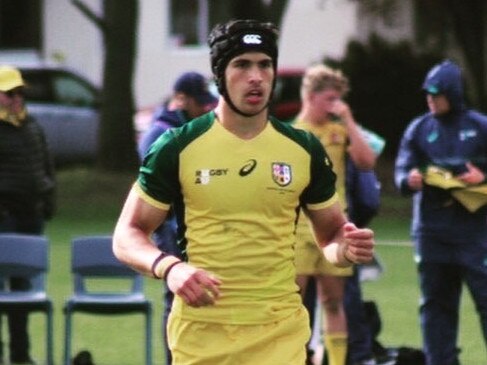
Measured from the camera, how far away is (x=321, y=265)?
11.4m

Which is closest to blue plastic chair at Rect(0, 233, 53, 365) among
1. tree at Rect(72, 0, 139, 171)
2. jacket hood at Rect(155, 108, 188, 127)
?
jacket hood at Rect(155, 108, 188, 127)

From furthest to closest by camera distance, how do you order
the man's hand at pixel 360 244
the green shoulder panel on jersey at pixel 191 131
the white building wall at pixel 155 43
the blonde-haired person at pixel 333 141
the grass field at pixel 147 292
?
the white building wall at pixel 155 43 → the grass field at pixel 147 292 → the blonde-haired person at pixel 333 141 → the green shoulder panel on jersey at pixel 191 131 → the man's hand at pixel 360 244

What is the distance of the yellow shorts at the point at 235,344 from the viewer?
23.6 feet

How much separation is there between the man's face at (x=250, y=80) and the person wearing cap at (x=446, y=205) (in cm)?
419

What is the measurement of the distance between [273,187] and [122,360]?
624 cm

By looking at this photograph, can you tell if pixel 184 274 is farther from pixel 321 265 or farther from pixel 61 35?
pixel 61 35

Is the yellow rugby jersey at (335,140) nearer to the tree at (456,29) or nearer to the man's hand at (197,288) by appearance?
the man's hand at (197,288)

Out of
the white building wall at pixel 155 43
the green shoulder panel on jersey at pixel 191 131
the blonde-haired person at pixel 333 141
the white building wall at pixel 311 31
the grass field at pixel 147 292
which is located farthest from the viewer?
the white building wall at pixel 155 43

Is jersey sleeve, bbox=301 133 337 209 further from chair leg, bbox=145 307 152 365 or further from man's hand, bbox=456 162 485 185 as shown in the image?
chair leg, bbox=145 307 152 365

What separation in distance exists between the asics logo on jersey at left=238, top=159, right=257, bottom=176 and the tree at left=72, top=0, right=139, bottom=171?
69.0 ft

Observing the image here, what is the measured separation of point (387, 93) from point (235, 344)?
88.0 feet

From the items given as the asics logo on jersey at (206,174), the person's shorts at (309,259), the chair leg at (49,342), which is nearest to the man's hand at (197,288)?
the asics logo on jersey at (206,174)

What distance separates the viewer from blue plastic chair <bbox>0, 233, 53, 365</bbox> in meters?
12.9

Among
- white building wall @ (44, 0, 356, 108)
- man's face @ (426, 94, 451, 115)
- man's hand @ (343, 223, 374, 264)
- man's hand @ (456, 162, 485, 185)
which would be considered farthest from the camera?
white building wall @ (44, 0, 356, 108)
